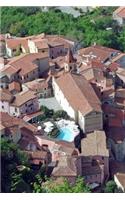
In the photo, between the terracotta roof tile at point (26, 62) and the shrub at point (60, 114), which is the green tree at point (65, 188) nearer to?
the shrub at point (60, 114)

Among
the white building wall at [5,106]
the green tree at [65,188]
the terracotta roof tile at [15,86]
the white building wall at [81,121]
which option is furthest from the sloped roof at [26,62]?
the green tree at [65,188]

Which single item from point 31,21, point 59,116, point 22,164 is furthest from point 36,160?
point 31,21

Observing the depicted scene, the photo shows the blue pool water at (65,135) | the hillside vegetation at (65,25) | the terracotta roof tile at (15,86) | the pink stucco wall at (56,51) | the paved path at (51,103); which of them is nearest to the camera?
the blue pool water at (65,135)

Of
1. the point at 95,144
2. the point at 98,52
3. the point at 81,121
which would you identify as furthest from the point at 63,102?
the point at 98,52

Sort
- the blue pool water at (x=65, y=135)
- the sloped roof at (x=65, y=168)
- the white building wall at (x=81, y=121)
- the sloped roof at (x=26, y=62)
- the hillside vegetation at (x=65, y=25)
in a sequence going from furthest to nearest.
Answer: the hillside vegetation at (x=65, y=25)
the sloped roof at (x=26, y=62)
the white building wall at (x=81, y=121)
the blue pool water at (x=65, y=135)
the sloped roof at (x=65, y=168)

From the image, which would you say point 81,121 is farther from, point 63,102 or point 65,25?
point 65,25

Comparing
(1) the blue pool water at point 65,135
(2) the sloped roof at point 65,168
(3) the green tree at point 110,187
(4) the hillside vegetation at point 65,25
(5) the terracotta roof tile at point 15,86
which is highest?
(4) the hillside vegetation at point 65,25

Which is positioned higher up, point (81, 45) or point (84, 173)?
point (81, 45)

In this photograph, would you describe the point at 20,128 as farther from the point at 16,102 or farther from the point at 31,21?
the point at 31,21

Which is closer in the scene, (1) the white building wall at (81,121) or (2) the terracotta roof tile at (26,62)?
(1) the white building wall at (81,121)
